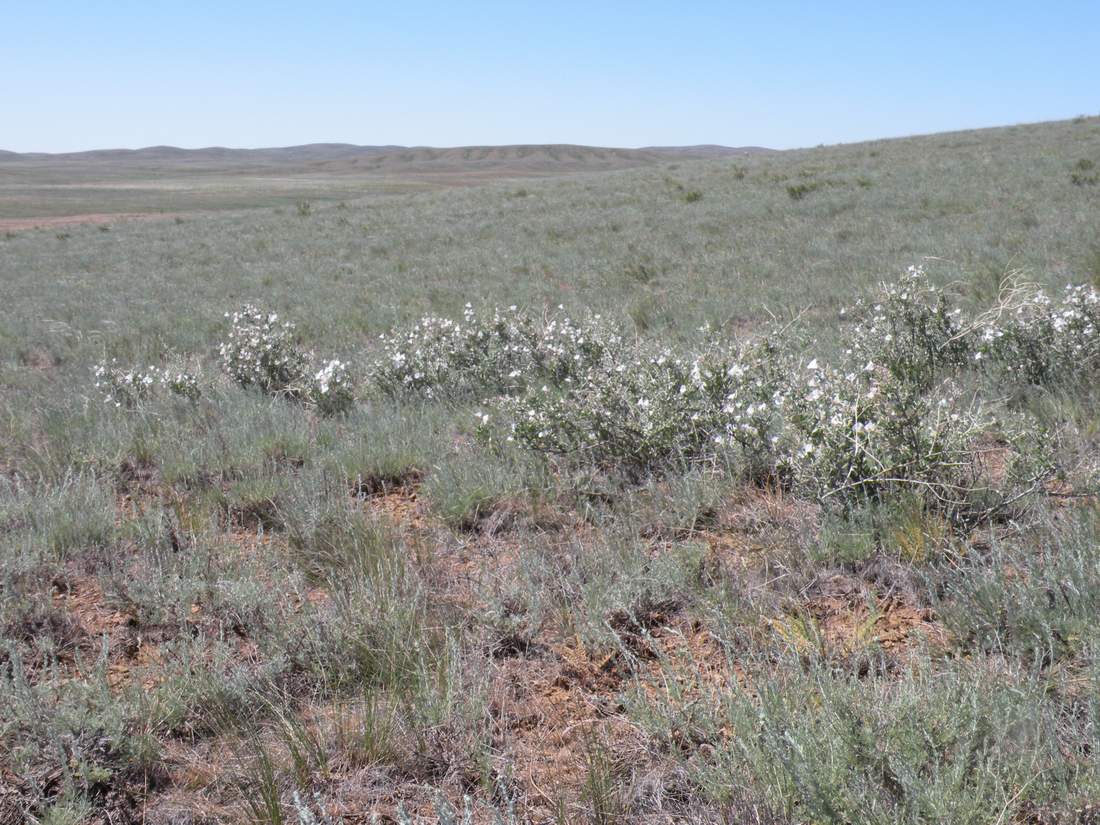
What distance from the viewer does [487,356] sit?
6883 mm

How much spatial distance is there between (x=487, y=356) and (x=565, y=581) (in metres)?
3.71

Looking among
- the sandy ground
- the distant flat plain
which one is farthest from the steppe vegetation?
the distant flat plain

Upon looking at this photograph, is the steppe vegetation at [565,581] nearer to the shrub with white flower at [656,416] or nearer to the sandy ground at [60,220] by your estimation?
the shrub with white flower at [656,416]

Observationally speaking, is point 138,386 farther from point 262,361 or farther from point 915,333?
point 915,333

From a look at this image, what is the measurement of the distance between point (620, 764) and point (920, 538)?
5.44ft

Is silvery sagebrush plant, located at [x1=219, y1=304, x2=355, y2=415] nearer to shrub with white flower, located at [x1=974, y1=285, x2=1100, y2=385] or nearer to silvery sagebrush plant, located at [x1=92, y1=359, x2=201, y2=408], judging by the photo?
silvery sagebrush plant, located at [x1=92, y1=359, x2=201, y2=408]

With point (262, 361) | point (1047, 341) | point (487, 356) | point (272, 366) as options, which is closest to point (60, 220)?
point (262, 361)

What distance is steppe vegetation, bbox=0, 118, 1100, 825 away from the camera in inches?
90.5

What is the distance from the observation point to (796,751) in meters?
2.03

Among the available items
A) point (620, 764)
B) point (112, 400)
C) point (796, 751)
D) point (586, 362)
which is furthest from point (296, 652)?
point (112, 400)

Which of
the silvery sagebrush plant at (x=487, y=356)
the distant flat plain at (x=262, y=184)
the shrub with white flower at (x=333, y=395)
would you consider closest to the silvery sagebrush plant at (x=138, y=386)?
the shrub with white flower at (x=333, y=395)

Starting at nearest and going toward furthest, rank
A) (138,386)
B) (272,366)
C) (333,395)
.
Answer: (333,395)
(138,386)
(272,366)

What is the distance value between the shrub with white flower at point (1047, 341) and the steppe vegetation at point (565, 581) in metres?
0.03

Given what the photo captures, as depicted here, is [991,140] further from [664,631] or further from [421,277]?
[664,631]
